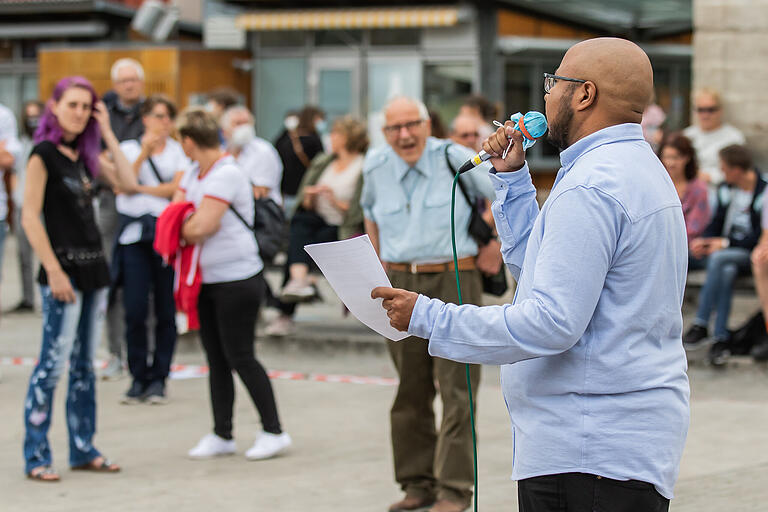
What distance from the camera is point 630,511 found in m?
2.86

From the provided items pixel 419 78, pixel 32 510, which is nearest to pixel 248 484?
pixel 32 510

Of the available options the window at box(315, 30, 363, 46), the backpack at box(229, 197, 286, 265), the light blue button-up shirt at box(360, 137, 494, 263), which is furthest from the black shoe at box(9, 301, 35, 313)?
the window at box(315, 30, 363, 46)

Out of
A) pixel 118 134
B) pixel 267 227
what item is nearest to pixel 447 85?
pixel 118 134

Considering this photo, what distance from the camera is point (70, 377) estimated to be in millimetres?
6203

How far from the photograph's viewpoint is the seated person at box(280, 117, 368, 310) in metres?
9.69

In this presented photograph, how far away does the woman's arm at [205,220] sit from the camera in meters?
6.35

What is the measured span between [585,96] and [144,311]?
572cm

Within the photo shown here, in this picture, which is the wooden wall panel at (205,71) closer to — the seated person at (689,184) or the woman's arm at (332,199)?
the woman's arm at (332,199)

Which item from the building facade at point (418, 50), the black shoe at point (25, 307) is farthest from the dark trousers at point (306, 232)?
the building facade at point (418, 50)

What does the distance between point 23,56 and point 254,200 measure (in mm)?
20798

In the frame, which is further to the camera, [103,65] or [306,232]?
[103,65]

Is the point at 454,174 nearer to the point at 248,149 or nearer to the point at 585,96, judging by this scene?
the point at 585,96

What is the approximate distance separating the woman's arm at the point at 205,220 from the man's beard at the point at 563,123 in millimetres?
3626

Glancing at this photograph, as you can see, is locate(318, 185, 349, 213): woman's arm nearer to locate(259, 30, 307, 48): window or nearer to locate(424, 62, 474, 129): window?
locate(424, 62, 474, 129): window
